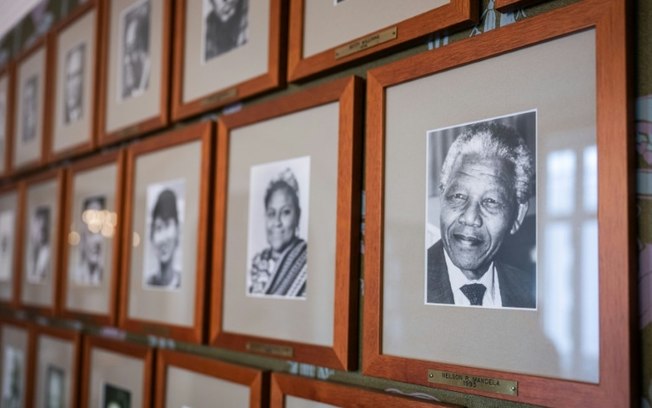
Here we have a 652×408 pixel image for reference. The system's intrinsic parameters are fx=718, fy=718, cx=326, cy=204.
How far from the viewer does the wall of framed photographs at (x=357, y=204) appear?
0.67m

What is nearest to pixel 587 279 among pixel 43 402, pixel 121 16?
pixel 121 16

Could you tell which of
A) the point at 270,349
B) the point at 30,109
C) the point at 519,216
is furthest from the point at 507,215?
the point at 30,109

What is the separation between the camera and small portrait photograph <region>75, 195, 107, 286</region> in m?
1.52

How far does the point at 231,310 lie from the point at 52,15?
3.77ft

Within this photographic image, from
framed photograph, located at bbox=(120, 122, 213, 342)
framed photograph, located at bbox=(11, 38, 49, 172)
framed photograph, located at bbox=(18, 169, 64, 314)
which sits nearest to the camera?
framed photograph, located at bbox=(120, 122, 213, 342)

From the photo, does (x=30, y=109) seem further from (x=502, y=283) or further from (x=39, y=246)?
(x=502, y=283)

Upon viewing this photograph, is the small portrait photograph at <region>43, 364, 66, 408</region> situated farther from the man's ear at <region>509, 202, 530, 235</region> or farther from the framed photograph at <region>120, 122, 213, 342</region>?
the man's ear at <region>509, 202, 530, 235</region>

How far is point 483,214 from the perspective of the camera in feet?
2.48

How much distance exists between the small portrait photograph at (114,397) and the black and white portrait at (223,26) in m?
0.66

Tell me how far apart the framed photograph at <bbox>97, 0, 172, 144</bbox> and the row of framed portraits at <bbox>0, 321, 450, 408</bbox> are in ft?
1.42

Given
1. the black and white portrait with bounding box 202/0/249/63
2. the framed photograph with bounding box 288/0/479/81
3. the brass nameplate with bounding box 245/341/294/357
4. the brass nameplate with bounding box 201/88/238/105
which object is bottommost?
the brass nameplate with bounding box 245/341/294/357

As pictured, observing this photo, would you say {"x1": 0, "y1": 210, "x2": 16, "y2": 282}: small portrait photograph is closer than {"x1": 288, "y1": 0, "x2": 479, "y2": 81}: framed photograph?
No

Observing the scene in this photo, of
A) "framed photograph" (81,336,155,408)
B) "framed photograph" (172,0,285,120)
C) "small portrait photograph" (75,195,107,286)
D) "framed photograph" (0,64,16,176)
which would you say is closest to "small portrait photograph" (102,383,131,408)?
"framed photograph" (81,336,155,408)

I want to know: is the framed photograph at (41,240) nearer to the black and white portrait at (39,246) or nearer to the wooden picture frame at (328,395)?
the black and white portrait at (39,246)
